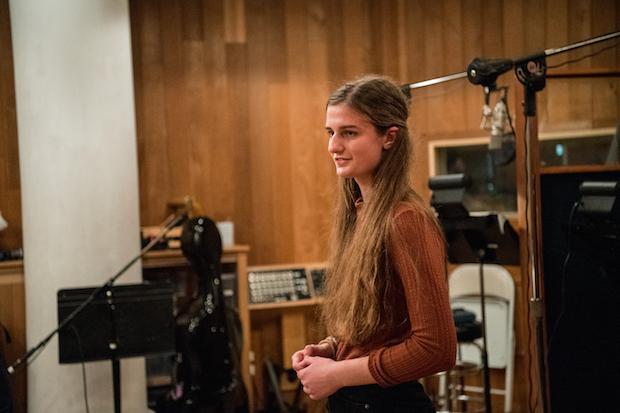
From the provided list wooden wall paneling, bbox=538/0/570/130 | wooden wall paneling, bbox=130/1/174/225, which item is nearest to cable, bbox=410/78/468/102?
wooden wall paneling, bbox=538/0/570/130

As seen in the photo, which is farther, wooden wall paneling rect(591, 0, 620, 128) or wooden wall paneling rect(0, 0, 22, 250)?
wooden wall paneling rect(0, 0, 22, 250)

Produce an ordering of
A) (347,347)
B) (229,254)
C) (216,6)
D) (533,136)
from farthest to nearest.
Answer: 1. (216,6)
2. (229,254)
3. (533,136)
4. (347,347)

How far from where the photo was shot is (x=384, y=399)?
152cm

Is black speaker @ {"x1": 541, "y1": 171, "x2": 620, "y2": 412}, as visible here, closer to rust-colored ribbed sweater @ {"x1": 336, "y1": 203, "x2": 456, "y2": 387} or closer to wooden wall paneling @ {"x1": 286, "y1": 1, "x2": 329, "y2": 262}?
rust-colored ribbed sweater @ {"x1": 336, "y1": 203, "x2": 456, "y2": 387}

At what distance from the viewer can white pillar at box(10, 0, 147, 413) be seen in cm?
374

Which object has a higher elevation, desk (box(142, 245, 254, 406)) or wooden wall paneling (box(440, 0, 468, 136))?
wooden wall paneling (box(440, 0, 468, 136))

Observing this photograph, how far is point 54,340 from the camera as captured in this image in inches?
148

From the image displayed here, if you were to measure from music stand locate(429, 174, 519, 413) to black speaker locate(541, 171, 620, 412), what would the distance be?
0.20 m

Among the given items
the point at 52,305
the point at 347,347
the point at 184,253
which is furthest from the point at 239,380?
the point at 347,347

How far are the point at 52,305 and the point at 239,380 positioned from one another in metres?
1.07

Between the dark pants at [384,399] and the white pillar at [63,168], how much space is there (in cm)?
253

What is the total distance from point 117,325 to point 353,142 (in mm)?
2208

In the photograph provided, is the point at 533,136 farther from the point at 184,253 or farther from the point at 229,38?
the point at 229,38

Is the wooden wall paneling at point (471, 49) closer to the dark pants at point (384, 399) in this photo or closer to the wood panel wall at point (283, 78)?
the wood panel wall at point (283, 78)
